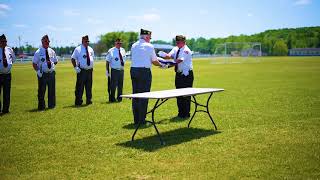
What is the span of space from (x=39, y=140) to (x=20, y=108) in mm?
5855

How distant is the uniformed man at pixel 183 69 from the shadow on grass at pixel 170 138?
1700 millimetres

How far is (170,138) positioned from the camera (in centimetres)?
916

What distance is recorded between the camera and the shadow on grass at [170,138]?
8461 mm

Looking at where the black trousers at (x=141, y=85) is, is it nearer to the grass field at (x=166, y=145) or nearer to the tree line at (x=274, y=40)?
the grass field at (x=166, y=145)

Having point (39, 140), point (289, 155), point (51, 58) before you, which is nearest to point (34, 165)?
point (39, 140)

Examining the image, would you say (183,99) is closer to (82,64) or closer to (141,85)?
(141,85)

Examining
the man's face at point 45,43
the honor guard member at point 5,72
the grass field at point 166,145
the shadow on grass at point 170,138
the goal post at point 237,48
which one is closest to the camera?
the grass field at point 166,145

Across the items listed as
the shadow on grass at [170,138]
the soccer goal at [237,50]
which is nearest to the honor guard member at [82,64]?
the shadow on grass at [170,138]

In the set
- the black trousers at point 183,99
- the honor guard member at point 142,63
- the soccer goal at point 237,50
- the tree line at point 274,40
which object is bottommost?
the black trousers at point 183,99

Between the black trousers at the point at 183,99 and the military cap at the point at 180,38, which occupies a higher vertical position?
the military cap at the point at 180,38

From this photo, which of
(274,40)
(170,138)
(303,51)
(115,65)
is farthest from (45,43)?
(274,40)

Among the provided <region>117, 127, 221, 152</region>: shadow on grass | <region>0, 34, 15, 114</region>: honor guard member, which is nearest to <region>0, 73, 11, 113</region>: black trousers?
<region>0, 34, 15, 114</region>: honor guard member

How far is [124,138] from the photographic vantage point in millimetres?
9250

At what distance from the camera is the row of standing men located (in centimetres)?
1032
